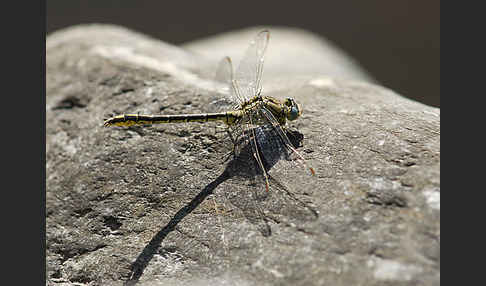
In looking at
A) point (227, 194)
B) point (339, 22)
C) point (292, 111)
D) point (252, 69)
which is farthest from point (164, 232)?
point (339, 22)

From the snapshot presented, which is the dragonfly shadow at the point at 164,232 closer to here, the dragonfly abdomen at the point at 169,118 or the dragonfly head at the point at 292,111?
the dragonfly abdomen at the point at 169,118

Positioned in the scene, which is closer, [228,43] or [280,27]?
[228,43]

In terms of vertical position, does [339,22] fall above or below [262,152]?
above

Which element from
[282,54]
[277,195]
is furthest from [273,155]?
[282,54]

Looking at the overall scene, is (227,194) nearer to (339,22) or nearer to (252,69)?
(252,69)

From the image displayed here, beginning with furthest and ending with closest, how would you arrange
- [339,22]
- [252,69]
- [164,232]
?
1. [339,22]
2. [252,69]
3. [164,232]

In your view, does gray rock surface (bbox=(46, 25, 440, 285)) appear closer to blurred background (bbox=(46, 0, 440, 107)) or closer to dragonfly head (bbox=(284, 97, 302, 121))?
dragonfly head (bbox=(284, 97, 302, 121))
